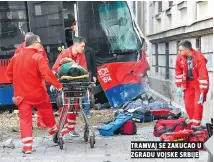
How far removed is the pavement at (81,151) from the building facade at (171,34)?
2121mm

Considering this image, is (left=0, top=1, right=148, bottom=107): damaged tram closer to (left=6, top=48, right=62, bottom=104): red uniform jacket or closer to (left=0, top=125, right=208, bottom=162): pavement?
(left=0, top=125, right=208, bottom=162): pavement

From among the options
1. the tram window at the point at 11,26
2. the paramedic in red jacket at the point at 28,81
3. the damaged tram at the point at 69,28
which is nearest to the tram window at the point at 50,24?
the damaged tram at the point at 69,28

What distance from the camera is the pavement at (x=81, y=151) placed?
623cm

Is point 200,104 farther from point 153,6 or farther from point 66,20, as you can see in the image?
point 153,6

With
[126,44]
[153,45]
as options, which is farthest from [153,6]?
[126,44]

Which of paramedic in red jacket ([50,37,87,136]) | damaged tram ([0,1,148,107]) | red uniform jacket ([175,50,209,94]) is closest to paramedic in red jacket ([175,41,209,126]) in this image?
red uniform jacket ([175,50,209,94])

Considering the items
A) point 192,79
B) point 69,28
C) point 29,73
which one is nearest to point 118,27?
point 69,28

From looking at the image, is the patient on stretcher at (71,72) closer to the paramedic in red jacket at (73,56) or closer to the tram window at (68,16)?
the paramedic in red jacket at (73,56)

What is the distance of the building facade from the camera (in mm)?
8750

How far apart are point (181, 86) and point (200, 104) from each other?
22.5 inches

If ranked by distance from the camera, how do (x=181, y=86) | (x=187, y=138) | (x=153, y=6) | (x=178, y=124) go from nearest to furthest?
(x=187, y=138), (x=178, y=124), (x=181, y=86), (x=153, y=6)

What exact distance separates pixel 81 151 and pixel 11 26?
201 inches

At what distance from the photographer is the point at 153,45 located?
15.6 meters

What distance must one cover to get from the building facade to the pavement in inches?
83.5
